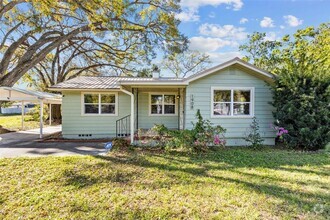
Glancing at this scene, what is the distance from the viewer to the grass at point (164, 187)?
150 inches

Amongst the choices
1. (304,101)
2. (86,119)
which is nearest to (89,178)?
(86,119)

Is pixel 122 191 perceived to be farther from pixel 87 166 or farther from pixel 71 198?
pixel 87 166

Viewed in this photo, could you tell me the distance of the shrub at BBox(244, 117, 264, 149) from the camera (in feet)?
30.2

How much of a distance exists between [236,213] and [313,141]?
6855 mm

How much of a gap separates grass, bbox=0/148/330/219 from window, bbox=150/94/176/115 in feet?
16.8

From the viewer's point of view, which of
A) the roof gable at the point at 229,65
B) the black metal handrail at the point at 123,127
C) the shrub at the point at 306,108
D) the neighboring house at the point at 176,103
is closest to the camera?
the shrub at the point at 306,108

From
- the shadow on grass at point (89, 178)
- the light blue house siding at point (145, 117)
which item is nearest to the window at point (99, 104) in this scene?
the light blue house siding at point (145, 117)

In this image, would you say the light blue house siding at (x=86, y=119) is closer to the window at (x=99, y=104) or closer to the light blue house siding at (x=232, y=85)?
the window at (x=99, y=104)

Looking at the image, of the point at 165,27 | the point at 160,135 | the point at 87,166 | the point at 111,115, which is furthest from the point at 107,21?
the point at 87,166

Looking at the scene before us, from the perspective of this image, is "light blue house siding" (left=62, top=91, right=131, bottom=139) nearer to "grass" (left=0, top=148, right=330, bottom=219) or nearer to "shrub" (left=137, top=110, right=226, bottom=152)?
"shrub" (left=137, top=110, right=226, bottom=152)

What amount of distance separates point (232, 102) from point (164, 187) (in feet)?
20.3

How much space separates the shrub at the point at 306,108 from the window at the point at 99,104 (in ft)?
27.7

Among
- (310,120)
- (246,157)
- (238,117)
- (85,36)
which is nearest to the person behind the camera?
(246,157)

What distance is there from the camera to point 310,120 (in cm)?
844
